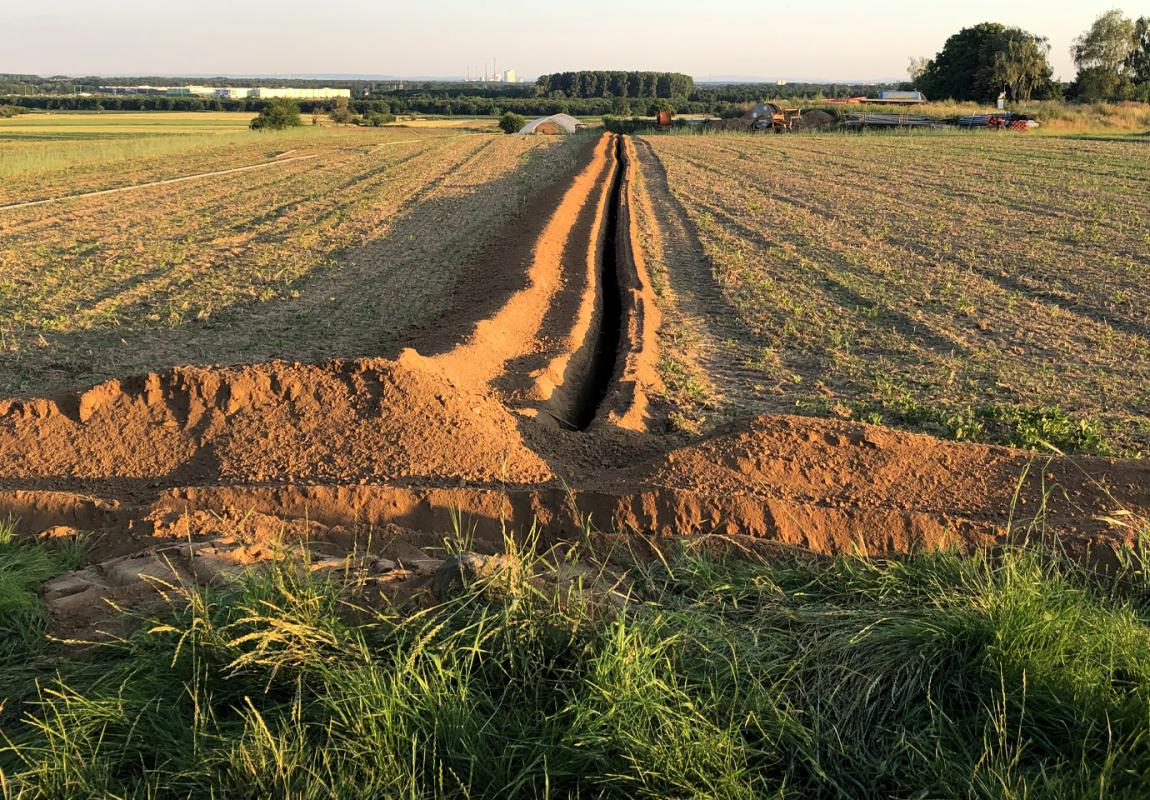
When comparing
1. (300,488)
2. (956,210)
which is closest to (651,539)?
(300,488)

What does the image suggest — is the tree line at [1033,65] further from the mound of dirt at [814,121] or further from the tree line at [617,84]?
the tree line at [617,84]

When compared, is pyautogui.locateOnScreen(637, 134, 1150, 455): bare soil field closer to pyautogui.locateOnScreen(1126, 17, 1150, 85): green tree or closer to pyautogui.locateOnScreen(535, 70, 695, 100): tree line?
pyautogui.locateOnScreen(1126, 17, 1150, 85): green tree

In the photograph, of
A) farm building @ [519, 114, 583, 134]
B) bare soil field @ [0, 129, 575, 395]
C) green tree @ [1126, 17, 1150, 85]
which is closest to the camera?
bare soil field @ [0, 129, 575, 395]

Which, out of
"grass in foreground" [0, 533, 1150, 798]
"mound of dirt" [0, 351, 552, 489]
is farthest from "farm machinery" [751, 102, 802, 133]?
"grass in foreground" [0, 533, 1150, 798]

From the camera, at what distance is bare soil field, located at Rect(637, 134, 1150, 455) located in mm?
7234

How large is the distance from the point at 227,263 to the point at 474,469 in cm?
999

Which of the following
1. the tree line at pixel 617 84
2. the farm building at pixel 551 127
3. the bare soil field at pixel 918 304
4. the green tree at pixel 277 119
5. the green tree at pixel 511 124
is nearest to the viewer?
the bare soil field at pixel 918 304

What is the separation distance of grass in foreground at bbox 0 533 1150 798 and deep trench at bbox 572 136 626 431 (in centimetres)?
359

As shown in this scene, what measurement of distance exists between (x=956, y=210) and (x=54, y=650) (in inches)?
751

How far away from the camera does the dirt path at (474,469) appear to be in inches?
176

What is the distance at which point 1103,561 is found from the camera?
13.3 ft

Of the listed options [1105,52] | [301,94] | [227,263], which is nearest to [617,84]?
[301,94]

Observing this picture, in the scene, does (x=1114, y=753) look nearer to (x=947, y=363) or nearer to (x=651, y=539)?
(x=651, y=539)

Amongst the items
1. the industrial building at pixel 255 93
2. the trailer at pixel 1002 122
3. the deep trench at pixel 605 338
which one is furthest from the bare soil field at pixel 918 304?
the industrial building at pixel 255 93
